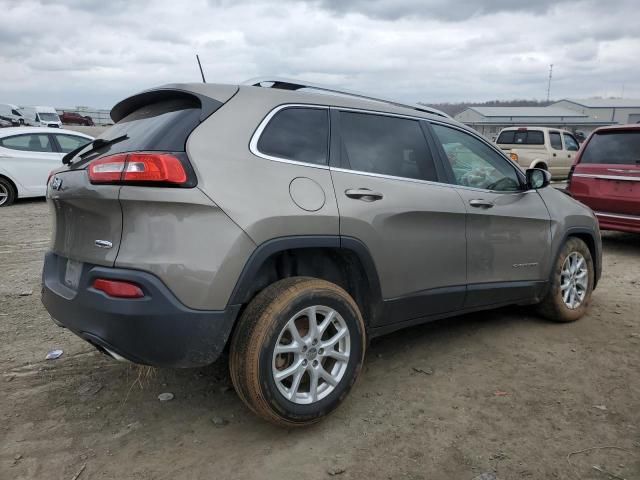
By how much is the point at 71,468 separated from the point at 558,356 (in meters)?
3.19

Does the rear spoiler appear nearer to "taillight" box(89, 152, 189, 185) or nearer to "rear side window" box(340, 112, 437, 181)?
"taillight" box(89, 152, 189, 185)

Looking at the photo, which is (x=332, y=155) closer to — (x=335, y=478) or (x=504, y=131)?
(x=335, y=478)

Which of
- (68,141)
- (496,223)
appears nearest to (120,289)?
(496,223)

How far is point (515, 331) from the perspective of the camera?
14.0 ft

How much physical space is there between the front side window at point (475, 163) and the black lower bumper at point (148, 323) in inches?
78.5

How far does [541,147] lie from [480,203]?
Answer: 12.5m

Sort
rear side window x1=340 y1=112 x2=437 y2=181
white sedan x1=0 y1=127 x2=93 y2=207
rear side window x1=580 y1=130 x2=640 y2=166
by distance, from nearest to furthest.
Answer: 1. rear side window x1=340 y1=112 x2=437 y2=181
2. rear side window x1=580 y1=130 x2=640 y2=166
3. white sedan x1=0 y1=127 x2=93 y2=207

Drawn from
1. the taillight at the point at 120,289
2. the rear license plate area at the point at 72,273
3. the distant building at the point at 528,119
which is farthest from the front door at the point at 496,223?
the distant building at the point at 528,119

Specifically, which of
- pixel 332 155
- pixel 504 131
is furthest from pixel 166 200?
pixel 504 131

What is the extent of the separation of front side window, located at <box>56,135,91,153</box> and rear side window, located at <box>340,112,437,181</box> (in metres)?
9.53

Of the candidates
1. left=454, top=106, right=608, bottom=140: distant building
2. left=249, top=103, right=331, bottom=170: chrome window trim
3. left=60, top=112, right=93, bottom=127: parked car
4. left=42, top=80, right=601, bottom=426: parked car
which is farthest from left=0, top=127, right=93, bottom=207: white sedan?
left=60, top=112, right=93, bottom=127: parked car

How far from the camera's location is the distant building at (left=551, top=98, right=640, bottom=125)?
185ft

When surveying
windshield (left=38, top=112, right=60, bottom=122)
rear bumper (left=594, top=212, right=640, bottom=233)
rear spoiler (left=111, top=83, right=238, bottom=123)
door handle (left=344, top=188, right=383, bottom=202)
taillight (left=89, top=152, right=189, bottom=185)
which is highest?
windshield (left=38, top=112, right=60, bottom=122)

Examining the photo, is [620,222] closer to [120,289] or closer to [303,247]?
[303,247]
